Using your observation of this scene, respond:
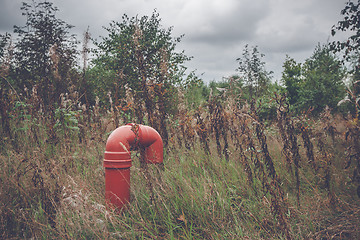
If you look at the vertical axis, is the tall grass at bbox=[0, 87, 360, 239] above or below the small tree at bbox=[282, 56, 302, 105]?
below

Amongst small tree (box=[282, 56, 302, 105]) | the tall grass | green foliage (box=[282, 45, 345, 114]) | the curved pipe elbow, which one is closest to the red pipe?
the curved pipe elbow

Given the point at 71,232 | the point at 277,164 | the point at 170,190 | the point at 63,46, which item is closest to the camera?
the point at 71,232

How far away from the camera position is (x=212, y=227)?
1.95 m

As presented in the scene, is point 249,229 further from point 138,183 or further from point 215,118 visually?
point 215,118

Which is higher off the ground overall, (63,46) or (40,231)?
(63,46)

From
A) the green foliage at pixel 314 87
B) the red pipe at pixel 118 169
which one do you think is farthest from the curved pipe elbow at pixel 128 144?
the green foliage at pixel 314 87

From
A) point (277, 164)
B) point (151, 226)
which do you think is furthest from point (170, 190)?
point (277, 164)

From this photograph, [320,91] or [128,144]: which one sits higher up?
[320,91]

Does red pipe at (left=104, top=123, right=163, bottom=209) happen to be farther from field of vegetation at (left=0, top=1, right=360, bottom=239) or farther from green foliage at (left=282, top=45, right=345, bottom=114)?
green foliage at (left=282, top=45, right=345, bottom=114)

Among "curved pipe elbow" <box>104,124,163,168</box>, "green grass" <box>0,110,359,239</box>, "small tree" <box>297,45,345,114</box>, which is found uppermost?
"small tree" <box>297,45,345,114</box>

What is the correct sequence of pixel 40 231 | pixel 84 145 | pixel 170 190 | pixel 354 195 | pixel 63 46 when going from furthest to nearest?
pixel 63 46
pixel 84 145
pixel 354 195
pixel 170 190
pixel 40 231

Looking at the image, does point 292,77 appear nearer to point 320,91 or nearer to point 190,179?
point 320,91

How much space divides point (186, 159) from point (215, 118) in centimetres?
67

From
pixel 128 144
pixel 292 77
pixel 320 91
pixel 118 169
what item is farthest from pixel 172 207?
pixel 292 77
